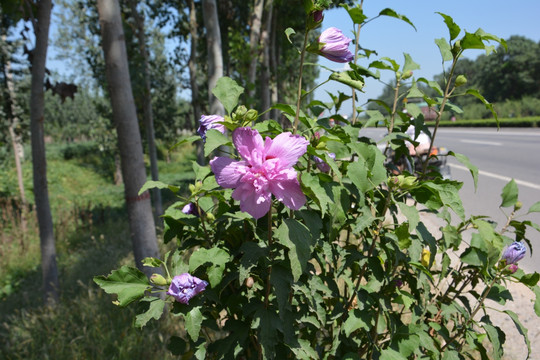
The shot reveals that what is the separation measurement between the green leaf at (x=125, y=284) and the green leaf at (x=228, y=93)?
542 millimetres

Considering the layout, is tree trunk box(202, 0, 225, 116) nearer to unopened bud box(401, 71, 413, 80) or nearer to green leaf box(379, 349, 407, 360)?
unopened bud box(401, 71, 413, 80)

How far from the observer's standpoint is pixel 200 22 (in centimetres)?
912

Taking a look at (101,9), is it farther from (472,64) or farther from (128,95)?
(472,64)

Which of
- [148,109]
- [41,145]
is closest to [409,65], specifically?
[41,145]

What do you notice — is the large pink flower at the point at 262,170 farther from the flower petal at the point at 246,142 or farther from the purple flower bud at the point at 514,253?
the purple flower bud at the point at 514,253

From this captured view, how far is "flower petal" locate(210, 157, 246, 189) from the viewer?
88cm

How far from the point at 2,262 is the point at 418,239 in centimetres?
655

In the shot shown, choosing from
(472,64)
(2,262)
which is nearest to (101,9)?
(2,262)

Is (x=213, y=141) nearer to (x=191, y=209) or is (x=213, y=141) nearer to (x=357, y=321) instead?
(x=191, y=209)

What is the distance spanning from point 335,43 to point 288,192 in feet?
1.48

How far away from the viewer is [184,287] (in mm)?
1046

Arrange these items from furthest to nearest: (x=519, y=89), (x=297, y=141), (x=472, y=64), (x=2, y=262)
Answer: (x=472, y=64) < (x=519, y=89) < (x=2, y=262) < (x=297, y=141)

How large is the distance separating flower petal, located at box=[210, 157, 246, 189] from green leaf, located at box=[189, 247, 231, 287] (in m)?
0.28

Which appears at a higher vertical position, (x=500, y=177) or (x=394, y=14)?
(x=394, y=14)
